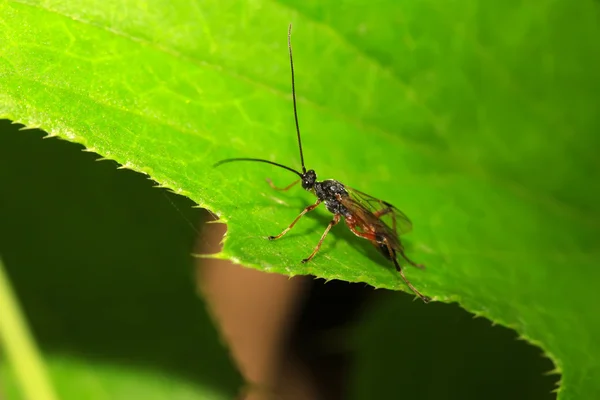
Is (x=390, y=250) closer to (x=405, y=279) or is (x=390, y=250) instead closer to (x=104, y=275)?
(x=405, y=279)

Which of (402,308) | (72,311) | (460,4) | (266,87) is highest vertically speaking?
(460,4)

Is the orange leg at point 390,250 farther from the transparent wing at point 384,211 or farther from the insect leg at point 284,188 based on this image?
the insect leg at point 284,188

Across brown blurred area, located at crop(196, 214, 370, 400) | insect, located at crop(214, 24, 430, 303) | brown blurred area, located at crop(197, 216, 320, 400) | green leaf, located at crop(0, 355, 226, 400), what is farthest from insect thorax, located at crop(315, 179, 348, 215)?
green leaf, located at crop(0, 355, 226, 400)

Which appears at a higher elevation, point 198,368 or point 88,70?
point 88,70

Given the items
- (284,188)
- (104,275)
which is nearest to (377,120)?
(284,188)

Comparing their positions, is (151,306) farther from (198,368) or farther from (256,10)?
(256,10)

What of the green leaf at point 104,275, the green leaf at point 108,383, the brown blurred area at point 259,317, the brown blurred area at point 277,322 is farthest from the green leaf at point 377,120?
the green leaf at point 108,383

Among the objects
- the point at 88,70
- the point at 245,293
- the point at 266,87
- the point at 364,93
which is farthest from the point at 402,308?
the point at 88,70
